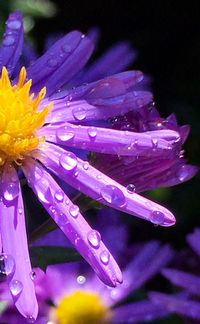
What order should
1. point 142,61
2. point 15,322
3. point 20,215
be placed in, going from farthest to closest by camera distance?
point 142,61 < point 15,322 < point 20,215

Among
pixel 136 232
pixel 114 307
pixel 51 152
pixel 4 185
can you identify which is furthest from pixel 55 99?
pixel 136 232

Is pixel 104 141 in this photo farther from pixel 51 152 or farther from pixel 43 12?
pixel 43 12

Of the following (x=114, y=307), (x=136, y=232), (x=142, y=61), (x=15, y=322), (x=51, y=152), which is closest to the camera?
(x=51, y=152)

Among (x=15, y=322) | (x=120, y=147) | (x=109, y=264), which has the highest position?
(x=120, y=147)

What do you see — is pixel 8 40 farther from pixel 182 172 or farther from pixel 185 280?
pixel 185 280

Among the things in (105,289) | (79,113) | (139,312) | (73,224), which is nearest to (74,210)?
(73,224)

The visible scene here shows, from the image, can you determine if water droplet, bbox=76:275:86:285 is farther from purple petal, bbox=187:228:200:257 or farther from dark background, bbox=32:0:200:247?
dark background, bbox=32:0:200:247
